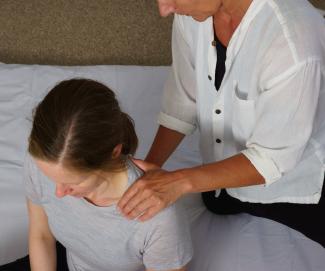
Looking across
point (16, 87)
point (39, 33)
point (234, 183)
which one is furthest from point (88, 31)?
point (234, 183)

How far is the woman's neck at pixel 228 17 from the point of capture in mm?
1002

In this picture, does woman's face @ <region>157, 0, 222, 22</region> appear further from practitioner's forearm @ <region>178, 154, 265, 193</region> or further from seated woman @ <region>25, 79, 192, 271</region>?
practitioner's forearm @ <region>178, 154, 265, 193</region>

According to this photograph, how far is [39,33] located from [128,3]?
0.50m

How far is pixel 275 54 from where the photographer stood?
0.96 meters

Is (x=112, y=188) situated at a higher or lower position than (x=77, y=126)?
lower

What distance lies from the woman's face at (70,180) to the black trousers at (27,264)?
1.17 ft

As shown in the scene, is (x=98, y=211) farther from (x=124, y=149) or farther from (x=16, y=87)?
(x=16, y=87)

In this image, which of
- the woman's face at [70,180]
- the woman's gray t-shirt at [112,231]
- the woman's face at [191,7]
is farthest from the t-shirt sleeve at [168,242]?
the woman's face at [191,7]

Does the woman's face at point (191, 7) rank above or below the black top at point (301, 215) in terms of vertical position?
above

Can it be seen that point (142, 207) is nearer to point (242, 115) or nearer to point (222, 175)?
point (222, 175)

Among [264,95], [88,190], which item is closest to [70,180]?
[88,190]

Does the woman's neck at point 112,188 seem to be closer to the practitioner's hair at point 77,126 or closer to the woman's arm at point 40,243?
the practitioner's hair at point 77,126

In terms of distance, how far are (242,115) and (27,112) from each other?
0.90 m

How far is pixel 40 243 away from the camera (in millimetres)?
1156
